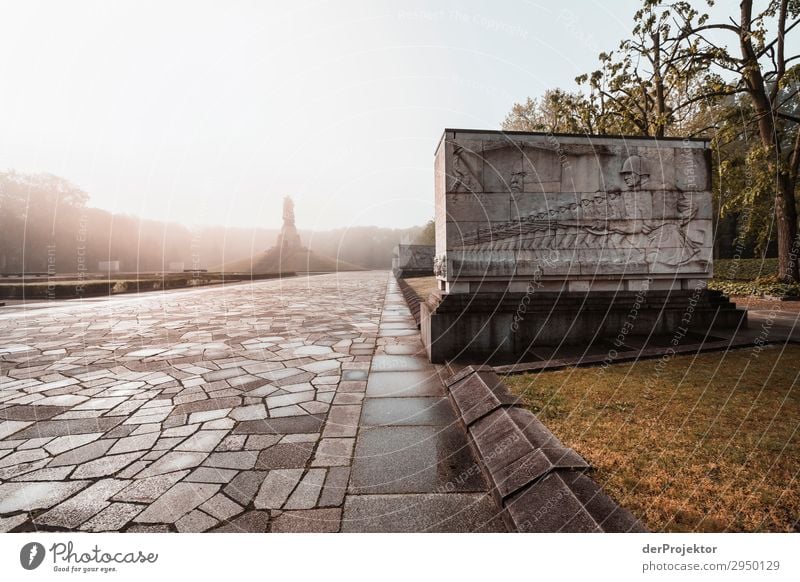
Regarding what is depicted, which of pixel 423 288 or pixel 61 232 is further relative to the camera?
pixel 61 232

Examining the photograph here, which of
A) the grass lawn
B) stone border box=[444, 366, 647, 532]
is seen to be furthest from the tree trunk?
stone border box=[444, 366, 647, 532]

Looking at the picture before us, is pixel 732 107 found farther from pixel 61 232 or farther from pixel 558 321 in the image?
pixel 61 232

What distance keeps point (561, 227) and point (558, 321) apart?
4.44 feet

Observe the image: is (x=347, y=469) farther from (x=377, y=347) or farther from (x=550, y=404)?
(x=377, y=347)

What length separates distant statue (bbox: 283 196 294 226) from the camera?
53681 millimetres

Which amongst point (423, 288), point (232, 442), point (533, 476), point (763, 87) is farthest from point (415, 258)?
point (533, 476)

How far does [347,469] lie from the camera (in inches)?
100

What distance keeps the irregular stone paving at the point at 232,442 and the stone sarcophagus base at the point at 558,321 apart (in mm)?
646

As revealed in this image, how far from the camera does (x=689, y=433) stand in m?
2.53

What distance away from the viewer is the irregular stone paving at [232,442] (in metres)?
2.09

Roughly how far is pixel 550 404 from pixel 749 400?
1.45m

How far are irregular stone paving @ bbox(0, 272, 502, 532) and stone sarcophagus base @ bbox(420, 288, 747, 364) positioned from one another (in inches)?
25.4

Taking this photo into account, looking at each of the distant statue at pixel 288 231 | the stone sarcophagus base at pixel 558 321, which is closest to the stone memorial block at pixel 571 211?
the stone sarcophagus base at pixel 558 321

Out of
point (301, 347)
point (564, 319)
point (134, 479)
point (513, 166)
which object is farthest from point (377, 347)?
point (134, 479)
